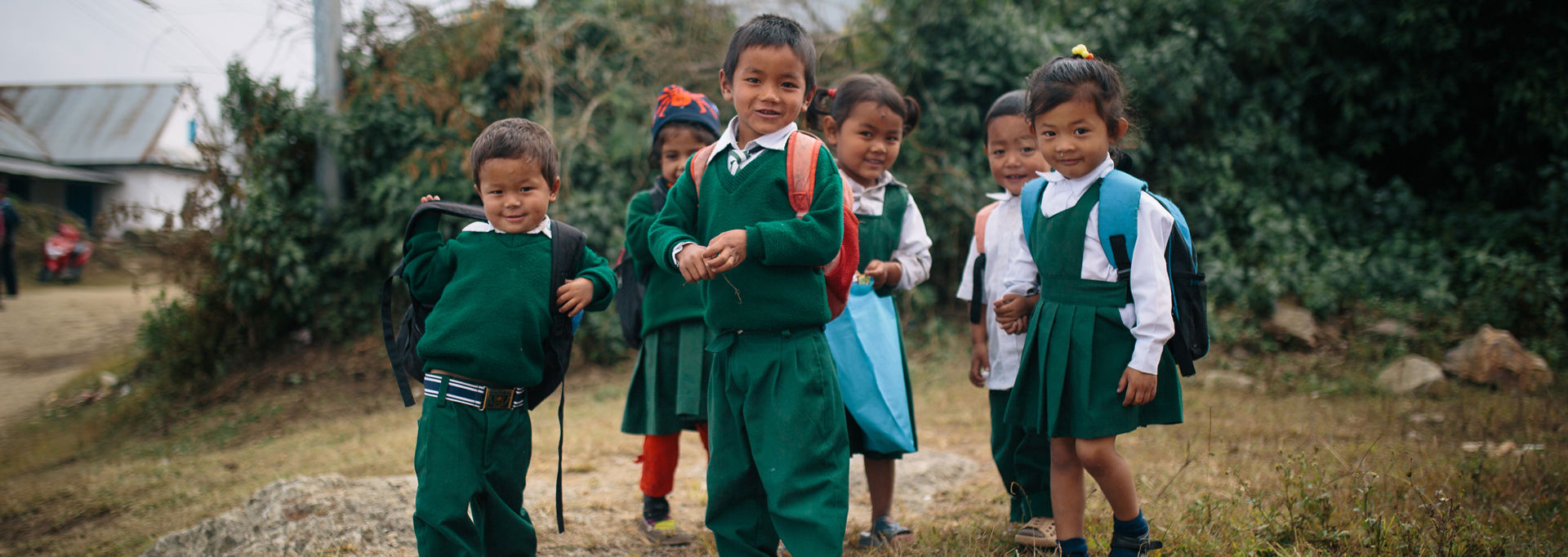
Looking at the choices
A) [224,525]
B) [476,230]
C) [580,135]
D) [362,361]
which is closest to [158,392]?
[362,361]

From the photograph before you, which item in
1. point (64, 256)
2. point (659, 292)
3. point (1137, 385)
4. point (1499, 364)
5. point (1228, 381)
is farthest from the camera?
point (64, 256)

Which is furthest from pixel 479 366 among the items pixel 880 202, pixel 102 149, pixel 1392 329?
pixel 102 149

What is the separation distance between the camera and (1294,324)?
21.0ft

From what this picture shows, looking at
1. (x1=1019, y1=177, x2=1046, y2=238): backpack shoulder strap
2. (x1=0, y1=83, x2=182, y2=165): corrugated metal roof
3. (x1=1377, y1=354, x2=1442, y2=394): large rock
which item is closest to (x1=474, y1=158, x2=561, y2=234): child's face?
(x1=1019, y1=177, x2=1046, y2=238): backpack shoulder strap

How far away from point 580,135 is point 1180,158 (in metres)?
5.00

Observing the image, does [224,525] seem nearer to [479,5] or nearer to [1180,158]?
[479,5]

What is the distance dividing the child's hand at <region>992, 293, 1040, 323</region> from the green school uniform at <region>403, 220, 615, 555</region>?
1.11 m

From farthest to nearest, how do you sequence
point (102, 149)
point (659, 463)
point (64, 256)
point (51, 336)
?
1. point (102, 149)
2. point (64, 256)
3. point (51, 336)
4. point (659, 463)

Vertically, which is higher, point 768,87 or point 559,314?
point 768,87

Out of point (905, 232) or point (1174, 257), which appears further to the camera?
point (905, 232)

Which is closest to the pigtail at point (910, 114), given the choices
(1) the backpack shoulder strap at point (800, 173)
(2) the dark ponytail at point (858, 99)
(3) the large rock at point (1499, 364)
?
(2) the dark ponytail at point (858, 99)

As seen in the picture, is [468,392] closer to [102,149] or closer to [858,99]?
[858,99]

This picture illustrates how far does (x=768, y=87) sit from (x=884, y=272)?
794 millimetres

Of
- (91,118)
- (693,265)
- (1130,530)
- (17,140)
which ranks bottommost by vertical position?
(1130,530)
